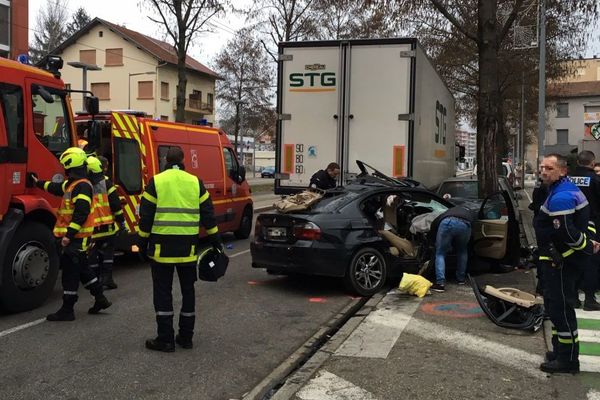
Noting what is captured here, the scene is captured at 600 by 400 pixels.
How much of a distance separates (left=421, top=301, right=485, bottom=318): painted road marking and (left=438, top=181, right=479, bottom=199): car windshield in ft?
21.9

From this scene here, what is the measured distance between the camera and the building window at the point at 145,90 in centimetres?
5133

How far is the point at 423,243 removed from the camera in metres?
8.11

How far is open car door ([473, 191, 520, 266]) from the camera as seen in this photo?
8078 mm

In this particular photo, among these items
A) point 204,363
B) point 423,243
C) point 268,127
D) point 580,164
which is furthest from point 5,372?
point 268,127

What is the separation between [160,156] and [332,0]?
19.1 ft

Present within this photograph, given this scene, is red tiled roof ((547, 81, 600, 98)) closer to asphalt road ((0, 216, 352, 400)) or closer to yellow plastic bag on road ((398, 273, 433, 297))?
yellow plastic bag on road ((398, 273, 433, 297))

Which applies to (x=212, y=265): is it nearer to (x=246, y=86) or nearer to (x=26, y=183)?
(x=26, y=183)

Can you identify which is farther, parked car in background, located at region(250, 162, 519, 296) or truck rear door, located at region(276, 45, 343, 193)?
truck rear door, located at region(276, 45, 343, 193)

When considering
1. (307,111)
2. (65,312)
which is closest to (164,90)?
(307,111)

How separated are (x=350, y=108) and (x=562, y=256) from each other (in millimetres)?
6317

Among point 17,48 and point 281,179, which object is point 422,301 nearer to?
point 281,179

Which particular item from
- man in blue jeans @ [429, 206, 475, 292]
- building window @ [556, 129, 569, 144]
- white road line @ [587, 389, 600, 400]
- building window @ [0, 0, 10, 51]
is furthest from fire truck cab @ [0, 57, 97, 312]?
building window @ [556, 129, 569, 144]

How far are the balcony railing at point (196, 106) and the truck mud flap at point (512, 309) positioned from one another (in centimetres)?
5031

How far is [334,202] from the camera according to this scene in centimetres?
777
